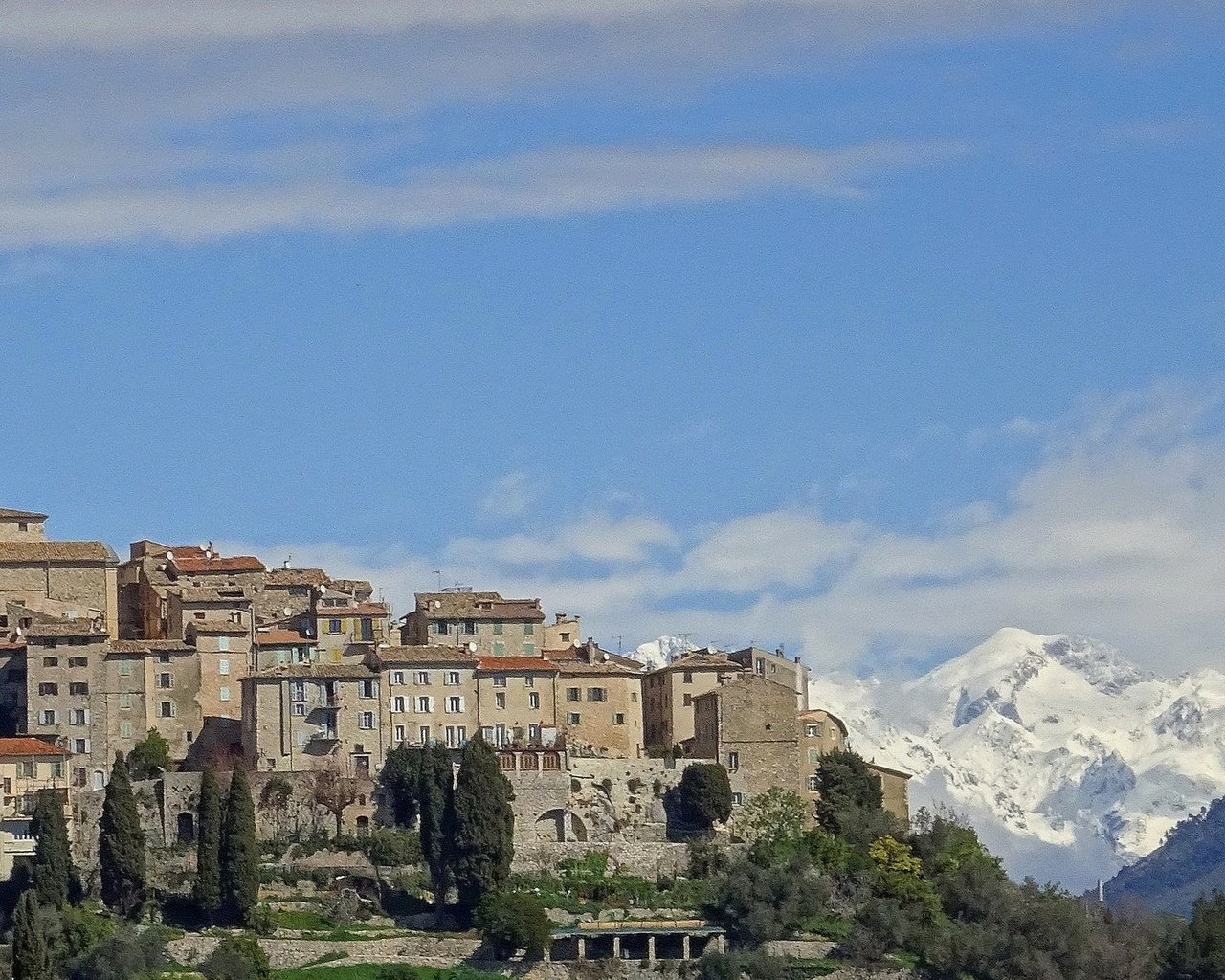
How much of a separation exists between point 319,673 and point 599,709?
453 inches

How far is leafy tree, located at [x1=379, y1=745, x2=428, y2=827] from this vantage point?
347 ft

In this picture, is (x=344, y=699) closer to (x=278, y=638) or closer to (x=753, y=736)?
(x=278, y=638)

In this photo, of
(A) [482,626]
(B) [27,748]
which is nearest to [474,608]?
(A) [482,626]

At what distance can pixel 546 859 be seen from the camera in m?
105

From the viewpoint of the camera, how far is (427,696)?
365 feet

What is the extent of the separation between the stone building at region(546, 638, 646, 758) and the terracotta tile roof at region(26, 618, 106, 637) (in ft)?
59.3

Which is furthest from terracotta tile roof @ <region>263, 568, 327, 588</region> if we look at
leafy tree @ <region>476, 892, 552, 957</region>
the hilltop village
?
leafy tree @ <region>476, 892, 552, 957</region>

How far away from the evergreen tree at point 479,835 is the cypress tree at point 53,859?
13.3 metres

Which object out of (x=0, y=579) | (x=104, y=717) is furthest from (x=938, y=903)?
(x=0, y=579)

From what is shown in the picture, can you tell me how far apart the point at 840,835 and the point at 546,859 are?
11.4m

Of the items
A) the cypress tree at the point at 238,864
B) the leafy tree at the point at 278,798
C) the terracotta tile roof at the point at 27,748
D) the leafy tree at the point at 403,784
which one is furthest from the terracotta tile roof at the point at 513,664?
the terracotta tile roof at the point at 27,748

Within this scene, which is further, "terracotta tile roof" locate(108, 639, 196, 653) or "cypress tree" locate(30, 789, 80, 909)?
"terracotta tile roof" locate(108, 639, 196, 653)

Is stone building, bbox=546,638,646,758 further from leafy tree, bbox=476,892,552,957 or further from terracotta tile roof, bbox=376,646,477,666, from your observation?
leafy tree, bbox=476,892,552,957

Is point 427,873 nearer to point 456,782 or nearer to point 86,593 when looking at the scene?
point 456,782
